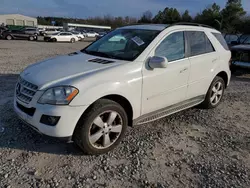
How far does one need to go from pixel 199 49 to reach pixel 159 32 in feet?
3.28

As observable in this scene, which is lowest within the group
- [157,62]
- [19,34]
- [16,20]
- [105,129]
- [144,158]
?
[144,158]

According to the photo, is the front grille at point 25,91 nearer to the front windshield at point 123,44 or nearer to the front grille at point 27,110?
the front grille at point 27,110

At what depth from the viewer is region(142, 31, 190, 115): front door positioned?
3200mm

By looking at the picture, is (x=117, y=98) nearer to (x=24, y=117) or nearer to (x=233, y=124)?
(x=24, y=117)

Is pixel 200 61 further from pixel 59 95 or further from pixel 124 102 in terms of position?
pixel 59 95

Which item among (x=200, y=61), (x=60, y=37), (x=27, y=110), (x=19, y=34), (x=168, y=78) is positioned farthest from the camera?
(x=60, y=37)

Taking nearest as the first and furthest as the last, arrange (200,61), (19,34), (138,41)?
(138,41) < (200,61) < (19,34)

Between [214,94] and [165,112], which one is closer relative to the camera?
[165,112]

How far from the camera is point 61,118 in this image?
2539mm

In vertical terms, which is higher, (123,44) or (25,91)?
(123,44)

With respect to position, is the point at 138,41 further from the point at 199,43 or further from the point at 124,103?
the point at 199,43

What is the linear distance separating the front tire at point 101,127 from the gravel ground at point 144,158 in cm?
16

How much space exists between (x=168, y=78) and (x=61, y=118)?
1.71 meters

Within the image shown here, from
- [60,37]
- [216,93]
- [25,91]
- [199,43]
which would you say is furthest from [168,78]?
[60,37]
